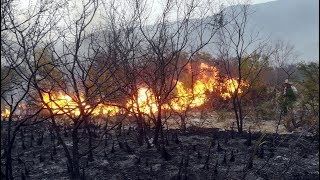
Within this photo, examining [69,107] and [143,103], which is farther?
[143,103]

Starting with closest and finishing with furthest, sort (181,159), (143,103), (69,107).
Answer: (69,107) → (181,159) → (143,103)

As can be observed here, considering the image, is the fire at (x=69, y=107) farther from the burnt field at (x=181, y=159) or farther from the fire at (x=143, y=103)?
the burnt field at (x=181, y=159)

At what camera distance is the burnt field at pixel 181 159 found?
949cm

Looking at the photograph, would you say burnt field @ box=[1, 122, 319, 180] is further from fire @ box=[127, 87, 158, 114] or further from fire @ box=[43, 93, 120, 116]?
fire @ box=[43, 93, 120, 116]

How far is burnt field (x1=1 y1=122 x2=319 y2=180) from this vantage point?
9492 millimetres

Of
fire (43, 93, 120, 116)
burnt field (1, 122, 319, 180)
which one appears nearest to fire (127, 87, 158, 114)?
fire (43, 93, 120, 116)

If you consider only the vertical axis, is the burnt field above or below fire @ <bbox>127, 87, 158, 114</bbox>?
below

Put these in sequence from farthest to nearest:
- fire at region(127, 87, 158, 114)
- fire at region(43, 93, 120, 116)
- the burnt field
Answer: fire at region(127, 87, 158, 114) → the burnt field → fire at region(43, 93, 120, 116)

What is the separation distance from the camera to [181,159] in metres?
10.3

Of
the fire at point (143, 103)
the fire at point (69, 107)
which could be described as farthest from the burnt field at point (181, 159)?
the fire at point (69, 107)

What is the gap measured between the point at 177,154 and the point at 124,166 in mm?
1735

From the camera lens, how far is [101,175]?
9.57m

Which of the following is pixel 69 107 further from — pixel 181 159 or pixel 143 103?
pixel 181 159

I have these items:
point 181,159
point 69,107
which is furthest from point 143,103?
point 69,107
